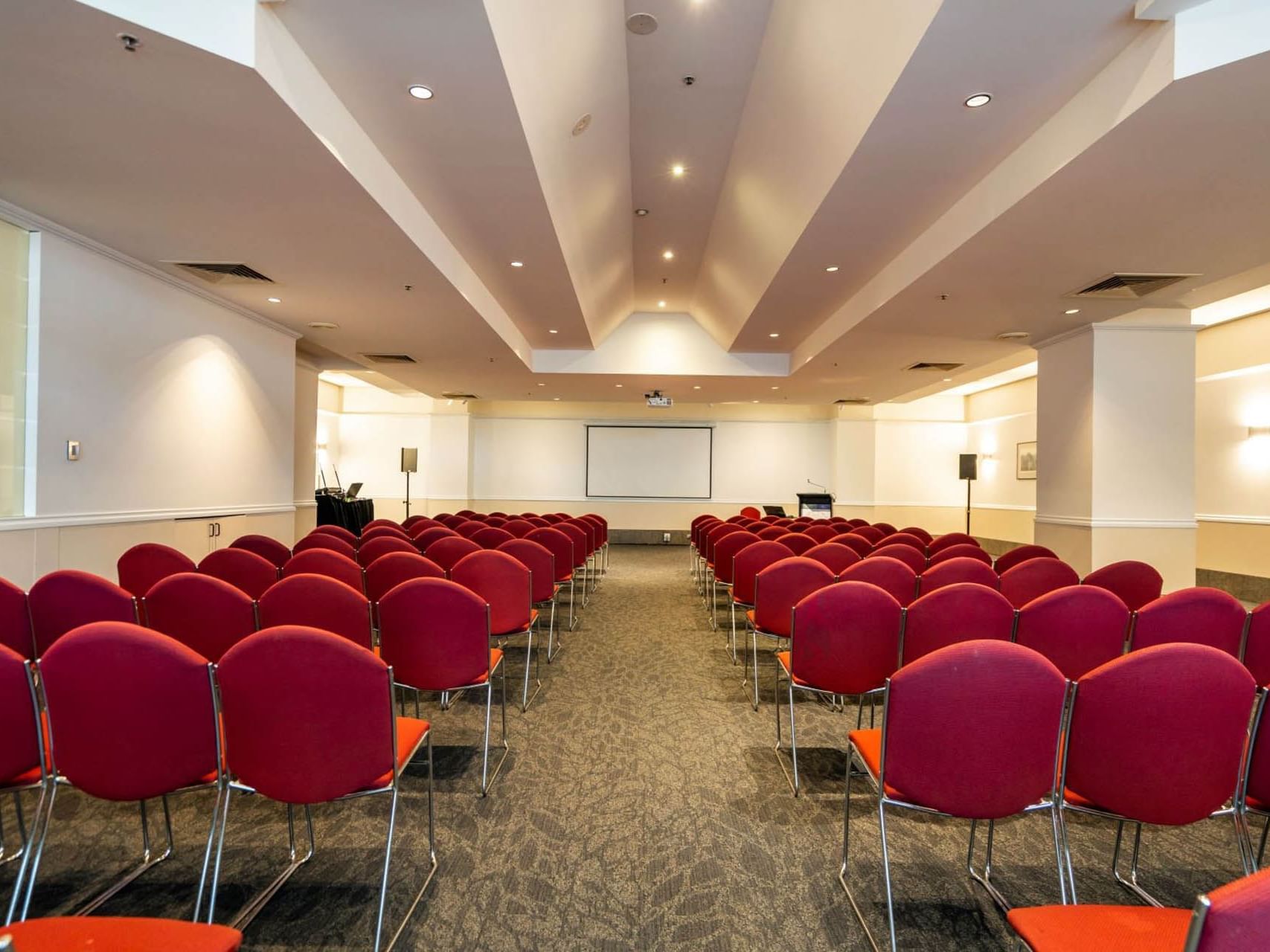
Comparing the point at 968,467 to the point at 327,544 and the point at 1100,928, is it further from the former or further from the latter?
the point at 1100,928

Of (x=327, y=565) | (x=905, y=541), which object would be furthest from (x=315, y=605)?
(x=905, y=541)

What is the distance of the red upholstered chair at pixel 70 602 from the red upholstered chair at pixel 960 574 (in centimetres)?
418

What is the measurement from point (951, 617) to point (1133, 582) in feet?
6.60

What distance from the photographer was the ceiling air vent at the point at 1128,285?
5.54 m

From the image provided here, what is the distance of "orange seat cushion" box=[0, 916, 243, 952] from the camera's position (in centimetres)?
125

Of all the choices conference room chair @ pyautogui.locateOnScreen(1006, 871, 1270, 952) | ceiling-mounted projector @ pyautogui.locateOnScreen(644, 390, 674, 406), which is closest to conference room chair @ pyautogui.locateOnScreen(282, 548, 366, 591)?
conference room chair @ pyautogui.locateOnScreen(1006, 871, 1270, 952)

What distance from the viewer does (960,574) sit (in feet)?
12.7

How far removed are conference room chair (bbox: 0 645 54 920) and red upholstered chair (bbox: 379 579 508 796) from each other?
1.21m

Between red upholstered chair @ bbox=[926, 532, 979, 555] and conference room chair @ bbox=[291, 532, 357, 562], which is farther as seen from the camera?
red upholstered chair @ bbox=[926, 532, 979, 555]

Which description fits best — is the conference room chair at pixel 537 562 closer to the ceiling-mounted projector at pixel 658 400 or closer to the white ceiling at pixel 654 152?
the white ceiling at pixel 654 152

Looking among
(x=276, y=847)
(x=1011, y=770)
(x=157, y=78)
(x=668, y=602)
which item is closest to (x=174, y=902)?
(x=276, y=847)

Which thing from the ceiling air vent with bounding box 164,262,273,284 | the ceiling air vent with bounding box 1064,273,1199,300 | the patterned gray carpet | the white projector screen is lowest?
the patterned gray carpet

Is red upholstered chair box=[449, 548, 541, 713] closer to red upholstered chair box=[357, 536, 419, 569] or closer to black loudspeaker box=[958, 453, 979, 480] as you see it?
red upholstered chair box=[357, 536, 419, 569]

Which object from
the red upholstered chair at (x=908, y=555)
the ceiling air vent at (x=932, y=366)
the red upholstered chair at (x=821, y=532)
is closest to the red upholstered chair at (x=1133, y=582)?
the red upholstered chair at (x=908, y=555)
